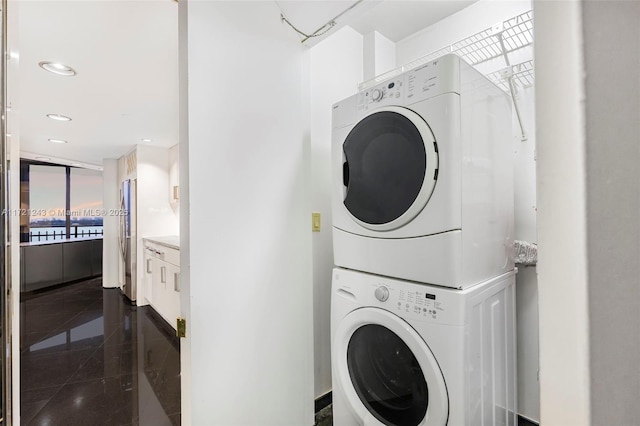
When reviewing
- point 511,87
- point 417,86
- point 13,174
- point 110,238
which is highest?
point 511,87

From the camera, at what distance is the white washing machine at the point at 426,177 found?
107 centimetres

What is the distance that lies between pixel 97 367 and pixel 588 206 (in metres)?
3.31

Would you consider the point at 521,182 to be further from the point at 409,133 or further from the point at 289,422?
the point at 289,422

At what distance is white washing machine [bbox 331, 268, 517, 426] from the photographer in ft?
3.37

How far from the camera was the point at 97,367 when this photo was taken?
7.98 feet

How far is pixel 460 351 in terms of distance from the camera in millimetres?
1004

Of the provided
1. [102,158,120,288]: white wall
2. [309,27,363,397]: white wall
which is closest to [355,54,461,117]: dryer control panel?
[309,27,363,397]: white wall

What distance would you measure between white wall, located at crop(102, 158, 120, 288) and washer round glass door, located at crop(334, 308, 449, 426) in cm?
516

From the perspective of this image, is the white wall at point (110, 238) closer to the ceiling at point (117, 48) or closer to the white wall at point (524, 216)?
the ceiling at point (117, 48)

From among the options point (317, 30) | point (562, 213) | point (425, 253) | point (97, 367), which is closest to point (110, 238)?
point (97, 367)

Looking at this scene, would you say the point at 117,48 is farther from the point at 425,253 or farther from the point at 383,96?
the point at 425,253

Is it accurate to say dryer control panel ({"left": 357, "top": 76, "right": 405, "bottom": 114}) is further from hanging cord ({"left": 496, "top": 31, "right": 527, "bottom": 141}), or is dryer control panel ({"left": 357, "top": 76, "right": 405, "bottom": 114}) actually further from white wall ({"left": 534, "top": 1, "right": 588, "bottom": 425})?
white wall ({"left": 534, "top": 1, "right": 588, "bottom": 425})

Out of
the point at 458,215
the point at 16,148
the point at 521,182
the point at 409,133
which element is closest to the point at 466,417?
the point at 458,215

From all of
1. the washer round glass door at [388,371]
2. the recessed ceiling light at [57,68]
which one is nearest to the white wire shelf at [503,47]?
the washer round glass door at [388,371]
